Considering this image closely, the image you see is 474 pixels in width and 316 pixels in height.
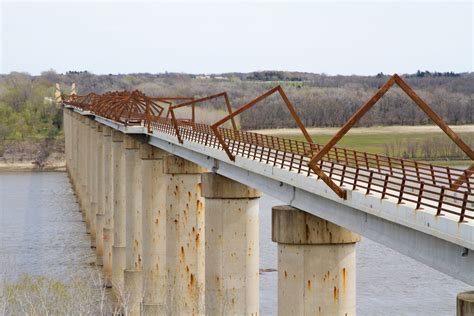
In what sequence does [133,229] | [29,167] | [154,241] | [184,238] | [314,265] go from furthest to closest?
[29,167]
[133,229]
[154,241]
[184,238]
[314,265]

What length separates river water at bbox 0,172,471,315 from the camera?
39400 millimetres

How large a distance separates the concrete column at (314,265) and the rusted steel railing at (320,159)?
1093 mm

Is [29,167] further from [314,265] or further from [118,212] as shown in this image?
[314,265]

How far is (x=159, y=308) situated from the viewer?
36500mm

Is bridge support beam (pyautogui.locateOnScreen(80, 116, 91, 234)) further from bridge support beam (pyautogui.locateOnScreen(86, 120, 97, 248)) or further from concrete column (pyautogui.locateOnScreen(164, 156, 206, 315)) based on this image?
concrete column (pyautogui.locateOnScreen(164, 156, 206, 315))

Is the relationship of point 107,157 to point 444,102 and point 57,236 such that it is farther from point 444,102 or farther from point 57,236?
point 444,102

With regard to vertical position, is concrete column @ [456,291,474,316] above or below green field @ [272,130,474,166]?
above

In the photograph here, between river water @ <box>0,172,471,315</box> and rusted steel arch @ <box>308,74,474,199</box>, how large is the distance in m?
20.4

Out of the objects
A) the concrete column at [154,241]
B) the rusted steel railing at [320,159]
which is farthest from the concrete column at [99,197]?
the concrete column at [154,241]

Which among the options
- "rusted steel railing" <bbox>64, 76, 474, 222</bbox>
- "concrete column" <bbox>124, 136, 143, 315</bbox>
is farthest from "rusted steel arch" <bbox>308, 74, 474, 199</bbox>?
"concrete column" <bbox>124, 136, 143, 315</bbox>

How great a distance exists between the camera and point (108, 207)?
5409cm

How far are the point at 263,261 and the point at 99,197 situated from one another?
48.9ft

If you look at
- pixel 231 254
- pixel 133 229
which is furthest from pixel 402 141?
pixel 231 254

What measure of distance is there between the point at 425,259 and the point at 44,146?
5188 inches
